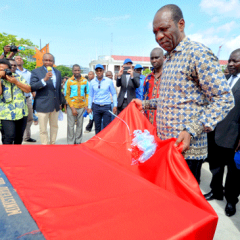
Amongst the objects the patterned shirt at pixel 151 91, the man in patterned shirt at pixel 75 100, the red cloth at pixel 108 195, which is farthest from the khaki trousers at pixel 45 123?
the red cloth at pixel 108 195

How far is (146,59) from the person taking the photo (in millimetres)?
67750

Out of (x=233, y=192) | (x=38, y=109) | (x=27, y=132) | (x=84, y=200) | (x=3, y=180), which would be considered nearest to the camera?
(x=84, y=200)

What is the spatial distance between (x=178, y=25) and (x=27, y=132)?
186 inches

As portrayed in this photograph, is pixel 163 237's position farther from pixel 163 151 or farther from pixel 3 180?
pixel 3 180

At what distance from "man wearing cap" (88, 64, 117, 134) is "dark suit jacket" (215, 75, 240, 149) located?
9.27 ft

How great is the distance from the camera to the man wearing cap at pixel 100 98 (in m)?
5.02

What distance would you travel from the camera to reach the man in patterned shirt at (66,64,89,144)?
505cm

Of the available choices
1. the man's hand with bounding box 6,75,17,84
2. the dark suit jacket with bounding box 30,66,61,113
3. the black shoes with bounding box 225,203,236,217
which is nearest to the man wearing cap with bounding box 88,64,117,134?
the dark suit jacket with bounding box 30,66,61,113

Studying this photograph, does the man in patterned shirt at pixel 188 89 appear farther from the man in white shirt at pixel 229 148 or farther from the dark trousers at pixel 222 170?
the dark trousers at pixel 222 170

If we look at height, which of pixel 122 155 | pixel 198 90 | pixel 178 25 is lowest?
pixel 122 155

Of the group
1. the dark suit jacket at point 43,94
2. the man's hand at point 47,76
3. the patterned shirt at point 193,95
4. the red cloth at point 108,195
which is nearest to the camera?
the red cloth at point 108,195

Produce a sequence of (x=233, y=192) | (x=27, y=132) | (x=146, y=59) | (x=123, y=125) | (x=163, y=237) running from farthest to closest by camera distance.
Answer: (x=146, y=59) < (x=27, y=132) < (x=233, y=192) < (x=123, y=125) < (x=163, y=237)

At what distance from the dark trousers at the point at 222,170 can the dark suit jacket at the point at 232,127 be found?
168 mm

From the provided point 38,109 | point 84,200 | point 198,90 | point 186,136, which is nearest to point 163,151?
point 186,136
